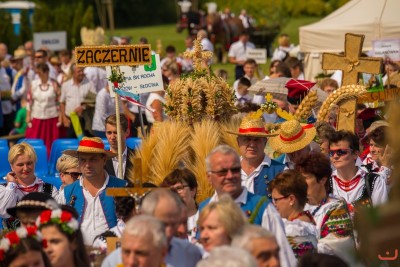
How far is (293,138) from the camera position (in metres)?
10.1

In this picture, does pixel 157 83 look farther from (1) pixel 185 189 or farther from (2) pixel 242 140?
(1) pixel 185 189

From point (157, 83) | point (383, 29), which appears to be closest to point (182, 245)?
point (157, 83)

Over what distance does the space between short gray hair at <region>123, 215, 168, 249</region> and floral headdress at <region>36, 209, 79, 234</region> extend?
75 centimetres

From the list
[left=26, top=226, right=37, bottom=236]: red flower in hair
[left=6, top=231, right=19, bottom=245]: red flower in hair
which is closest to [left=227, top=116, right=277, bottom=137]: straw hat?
[left=26, top=226, right=37, bottom=236]: red flower in hair

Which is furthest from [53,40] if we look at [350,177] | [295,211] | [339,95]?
[295,211]

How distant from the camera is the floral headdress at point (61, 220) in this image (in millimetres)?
6656

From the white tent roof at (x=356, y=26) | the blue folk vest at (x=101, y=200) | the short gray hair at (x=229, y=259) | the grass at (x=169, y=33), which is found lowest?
the grass at (x=169, y=33)

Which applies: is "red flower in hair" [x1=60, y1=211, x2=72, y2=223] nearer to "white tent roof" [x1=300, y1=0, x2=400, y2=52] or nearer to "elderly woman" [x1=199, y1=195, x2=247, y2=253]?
"elderly woman" [x1=199, y1=195, x2=247, y2=253]

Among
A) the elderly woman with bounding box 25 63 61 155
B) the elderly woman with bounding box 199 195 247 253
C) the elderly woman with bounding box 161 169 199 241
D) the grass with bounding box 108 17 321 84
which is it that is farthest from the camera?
the grass with bounding box 108 17 321 84

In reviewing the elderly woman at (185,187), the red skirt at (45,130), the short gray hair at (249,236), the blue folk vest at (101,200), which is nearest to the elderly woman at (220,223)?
the short gray hair at (249,236)

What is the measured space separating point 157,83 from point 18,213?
6.18 m

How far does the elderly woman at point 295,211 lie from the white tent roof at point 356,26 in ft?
46.7

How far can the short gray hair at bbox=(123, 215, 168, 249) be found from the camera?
19.4 feet

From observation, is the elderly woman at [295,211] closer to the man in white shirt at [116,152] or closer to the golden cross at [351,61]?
the man in white shirt at [116,152]
